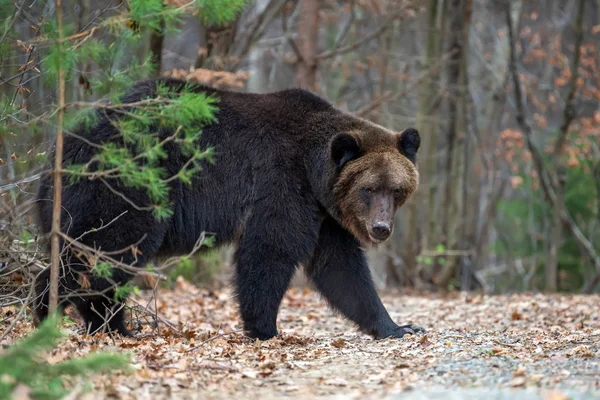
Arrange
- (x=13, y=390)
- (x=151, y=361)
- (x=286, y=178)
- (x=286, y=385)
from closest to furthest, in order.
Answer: (x=13, y=390) < (x=286, y=385) < (x=151, y=361) < (x=286, y=178)

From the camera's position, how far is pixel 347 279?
9.09 meters

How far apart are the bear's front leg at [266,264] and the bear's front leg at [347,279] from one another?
2.75 ft

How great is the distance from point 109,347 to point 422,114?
1224cm

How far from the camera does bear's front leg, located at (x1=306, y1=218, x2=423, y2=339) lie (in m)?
8.89

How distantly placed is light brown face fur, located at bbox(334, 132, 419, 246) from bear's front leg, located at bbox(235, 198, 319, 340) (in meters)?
0.79

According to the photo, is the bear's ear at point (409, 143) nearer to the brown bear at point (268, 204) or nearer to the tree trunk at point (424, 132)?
the brown bear at point (268, 204)

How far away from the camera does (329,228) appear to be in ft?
30.4

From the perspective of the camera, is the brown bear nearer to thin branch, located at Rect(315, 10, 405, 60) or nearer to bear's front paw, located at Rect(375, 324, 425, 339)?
bear's front paw, located at Rect(375, 324, 425, 339)

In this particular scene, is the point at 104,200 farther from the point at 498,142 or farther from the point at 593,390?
the point at 498,142

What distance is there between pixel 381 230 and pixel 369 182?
2.00 feet

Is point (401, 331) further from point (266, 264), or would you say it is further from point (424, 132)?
point (424, 132)

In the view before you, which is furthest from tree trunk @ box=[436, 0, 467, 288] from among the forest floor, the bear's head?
the bear's head

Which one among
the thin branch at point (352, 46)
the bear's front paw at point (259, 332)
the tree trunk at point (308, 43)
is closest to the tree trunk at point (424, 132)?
the thin branch at point (352, 46)

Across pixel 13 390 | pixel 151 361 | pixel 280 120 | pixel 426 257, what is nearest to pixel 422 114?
pixel 426 257
